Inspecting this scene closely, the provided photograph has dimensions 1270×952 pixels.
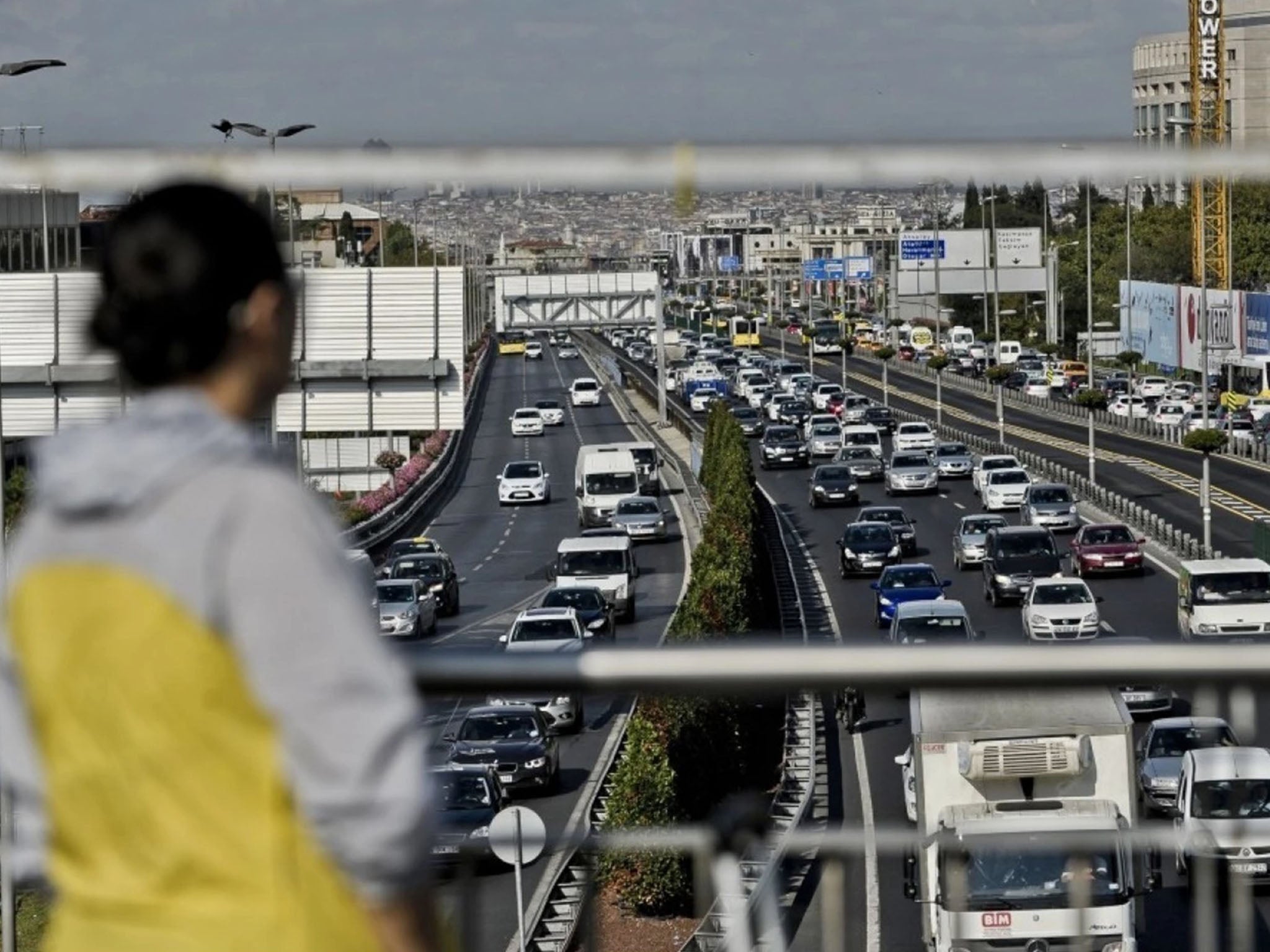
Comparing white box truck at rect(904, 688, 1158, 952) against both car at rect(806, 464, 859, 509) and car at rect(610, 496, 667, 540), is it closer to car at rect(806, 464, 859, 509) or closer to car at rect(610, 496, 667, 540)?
car at rect(610, 496, 667, 540)

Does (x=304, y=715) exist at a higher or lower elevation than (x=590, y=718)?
higher

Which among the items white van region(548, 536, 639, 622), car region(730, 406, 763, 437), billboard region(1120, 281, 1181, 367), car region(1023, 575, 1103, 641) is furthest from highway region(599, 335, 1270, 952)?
billboard region(1120, 281, 1181, 367)

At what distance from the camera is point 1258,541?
3700 centimetres

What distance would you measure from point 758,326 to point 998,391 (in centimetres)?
7744

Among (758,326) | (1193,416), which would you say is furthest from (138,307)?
(758,326)

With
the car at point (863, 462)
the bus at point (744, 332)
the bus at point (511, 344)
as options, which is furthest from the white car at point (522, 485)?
the bus at point (744, 332)

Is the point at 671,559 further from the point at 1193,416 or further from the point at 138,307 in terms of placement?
the point at 138,307

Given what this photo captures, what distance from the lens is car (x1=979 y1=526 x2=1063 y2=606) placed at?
3522 cm

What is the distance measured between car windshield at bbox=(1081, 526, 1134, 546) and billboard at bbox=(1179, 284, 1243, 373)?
10.9 metres

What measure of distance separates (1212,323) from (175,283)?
51740mm

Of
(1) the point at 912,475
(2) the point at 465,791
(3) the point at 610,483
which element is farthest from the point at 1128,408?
(2) the point at 465,791

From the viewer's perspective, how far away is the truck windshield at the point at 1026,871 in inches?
153

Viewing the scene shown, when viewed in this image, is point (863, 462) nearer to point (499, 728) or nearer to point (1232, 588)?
point (1232, 588)

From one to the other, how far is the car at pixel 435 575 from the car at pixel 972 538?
8.94 metres
